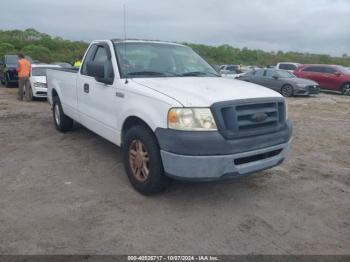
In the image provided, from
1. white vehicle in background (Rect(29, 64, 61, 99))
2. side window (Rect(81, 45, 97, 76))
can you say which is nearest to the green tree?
white vehicle in background (Rect(29, 64, 61, 99))

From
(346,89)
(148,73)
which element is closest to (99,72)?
(148,73)

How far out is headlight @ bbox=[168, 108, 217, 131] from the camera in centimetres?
356

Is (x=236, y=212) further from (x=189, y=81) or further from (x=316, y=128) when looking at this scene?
(x=316, y=128)

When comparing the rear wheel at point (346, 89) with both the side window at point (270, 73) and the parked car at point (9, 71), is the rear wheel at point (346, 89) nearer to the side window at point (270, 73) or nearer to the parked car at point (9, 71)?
the side window at point (270, 73)

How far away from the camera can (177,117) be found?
11.7 ft

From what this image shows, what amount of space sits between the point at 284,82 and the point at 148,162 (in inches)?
555

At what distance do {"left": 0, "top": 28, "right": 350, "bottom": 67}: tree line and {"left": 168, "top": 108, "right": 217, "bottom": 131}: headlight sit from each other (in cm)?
2010

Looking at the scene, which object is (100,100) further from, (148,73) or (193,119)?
(193,119)

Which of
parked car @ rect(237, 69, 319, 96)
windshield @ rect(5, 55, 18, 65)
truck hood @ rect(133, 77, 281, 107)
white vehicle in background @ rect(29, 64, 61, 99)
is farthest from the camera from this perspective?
windshield @ rect(5, 55, 18, 65)

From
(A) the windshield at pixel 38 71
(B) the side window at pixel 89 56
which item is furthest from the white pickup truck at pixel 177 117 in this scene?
(A) the windshield at pixel 38 71

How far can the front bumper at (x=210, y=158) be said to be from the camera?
11.6 feet

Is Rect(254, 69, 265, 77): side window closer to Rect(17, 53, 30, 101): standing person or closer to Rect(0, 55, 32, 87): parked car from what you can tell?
Rect(17, 53, 30, 101): standing person

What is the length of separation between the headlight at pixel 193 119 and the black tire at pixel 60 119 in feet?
13.8

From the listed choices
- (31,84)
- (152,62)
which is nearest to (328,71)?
(31,84)
